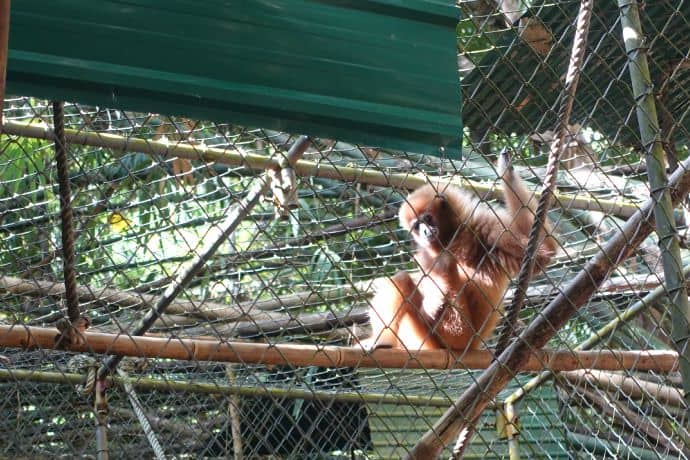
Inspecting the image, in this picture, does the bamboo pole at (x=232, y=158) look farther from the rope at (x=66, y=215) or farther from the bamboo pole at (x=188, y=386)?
the bamboo pole at (x=188, y=386)

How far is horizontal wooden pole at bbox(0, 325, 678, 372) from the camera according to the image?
2.69 m

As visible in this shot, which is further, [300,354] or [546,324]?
[300,354]

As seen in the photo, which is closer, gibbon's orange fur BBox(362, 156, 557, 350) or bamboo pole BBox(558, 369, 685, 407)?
gibbon's orange fur BBox(362, 156, 557, 350)

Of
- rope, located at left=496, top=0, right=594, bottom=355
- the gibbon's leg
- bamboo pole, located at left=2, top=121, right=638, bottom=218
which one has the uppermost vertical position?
bamboo pole, located at left=2, top=121, right=638, bottom=218

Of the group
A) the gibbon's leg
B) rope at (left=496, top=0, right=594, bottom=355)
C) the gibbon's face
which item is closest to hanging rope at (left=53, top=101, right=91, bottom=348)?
rope at (left=496, top=0, right=594, bottom=355)

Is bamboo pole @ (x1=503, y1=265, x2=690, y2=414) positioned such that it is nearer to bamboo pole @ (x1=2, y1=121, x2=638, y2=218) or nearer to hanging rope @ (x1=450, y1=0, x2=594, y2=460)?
bamboo pole @ (x1=2, y1=121, x2=638, y2=218)

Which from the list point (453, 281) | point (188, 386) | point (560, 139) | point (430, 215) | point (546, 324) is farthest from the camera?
point (430, 215)

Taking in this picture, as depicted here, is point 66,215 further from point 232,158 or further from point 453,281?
point 453,281

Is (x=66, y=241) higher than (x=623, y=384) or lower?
lower

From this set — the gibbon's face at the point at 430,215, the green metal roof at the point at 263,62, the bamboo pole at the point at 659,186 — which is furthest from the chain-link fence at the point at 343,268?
the green metal roof at the point at 263,62

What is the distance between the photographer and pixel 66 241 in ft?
8.25

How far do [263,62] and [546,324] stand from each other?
1.50m

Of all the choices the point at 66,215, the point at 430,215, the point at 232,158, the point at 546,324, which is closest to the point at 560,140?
the point at 546,324

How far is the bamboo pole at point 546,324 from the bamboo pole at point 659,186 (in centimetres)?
11
